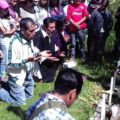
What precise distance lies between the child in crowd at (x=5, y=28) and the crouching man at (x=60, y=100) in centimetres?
374

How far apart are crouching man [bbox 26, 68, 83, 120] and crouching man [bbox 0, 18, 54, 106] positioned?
281 cm

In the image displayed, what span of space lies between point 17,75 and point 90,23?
3223mm

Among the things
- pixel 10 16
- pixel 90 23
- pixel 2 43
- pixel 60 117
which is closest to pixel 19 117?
pixel 2 43

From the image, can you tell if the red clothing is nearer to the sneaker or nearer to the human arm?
the sneaker

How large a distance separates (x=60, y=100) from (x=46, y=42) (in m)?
4.40

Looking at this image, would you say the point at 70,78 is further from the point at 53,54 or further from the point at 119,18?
the point at 119,18

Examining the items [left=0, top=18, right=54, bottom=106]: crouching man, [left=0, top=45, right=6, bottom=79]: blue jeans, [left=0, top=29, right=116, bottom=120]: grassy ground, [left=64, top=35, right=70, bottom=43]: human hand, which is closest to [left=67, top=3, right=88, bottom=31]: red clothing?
[left=64, top=35, right=70, bottom=43]: human hand

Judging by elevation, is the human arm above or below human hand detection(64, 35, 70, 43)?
above

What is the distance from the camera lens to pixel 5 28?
7594 millimetres

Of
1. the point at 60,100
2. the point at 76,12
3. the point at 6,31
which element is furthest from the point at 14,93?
the point at 60,100

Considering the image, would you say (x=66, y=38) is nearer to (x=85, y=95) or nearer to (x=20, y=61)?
(x=85, y=95)

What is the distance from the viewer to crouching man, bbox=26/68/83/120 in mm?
3518

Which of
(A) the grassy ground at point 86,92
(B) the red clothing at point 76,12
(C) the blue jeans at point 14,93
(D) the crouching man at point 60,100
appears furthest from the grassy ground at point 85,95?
(D) the crouching man at point 60,100

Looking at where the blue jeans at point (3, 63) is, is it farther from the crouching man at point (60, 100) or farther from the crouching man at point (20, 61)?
the crouching man at point (60, 100)
